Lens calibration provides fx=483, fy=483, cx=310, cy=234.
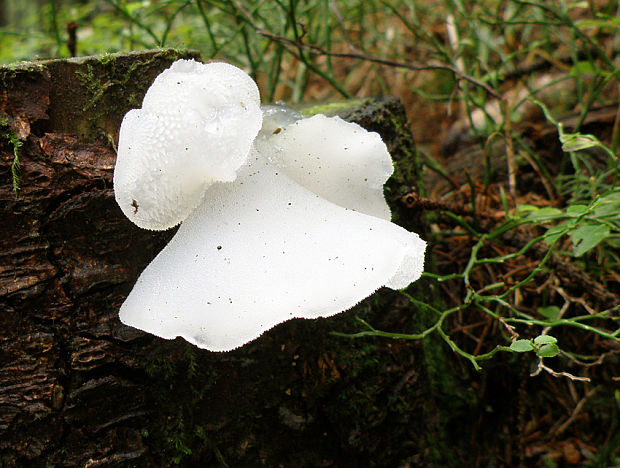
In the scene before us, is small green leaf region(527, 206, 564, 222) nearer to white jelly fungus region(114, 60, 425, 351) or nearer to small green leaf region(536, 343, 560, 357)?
small green leaf region(536, 343, 560, 357)

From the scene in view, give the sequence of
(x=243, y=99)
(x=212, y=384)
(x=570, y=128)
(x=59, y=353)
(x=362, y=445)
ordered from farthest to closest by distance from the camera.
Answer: (x=570, y=128) → (x=362, y=445) → (x=212, y=384) → (x=59, y=353) → (x=243, y=99)

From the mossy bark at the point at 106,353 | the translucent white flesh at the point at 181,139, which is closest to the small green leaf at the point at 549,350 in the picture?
the mossy bark at the point at 106,353

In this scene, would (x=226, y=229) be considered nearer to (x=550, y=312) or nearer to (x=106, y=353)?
(x=106, y=353)

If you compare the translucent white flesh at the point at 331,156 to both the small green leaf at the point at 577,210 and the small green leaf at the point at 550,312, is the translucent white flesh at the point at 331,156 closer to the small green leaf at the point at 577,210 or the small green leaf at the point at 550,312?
the small green leaf at the point at 577,210

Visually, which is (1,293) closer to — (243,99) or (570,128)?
(243,99)

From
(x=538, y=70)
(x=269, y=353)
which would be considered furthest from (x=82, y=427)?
(x=538, y=70)

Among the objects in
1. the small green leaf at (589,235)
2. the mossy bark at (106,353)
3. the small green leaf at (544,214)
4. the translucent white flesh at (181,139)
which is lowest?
the mossy bark at (106,353)
